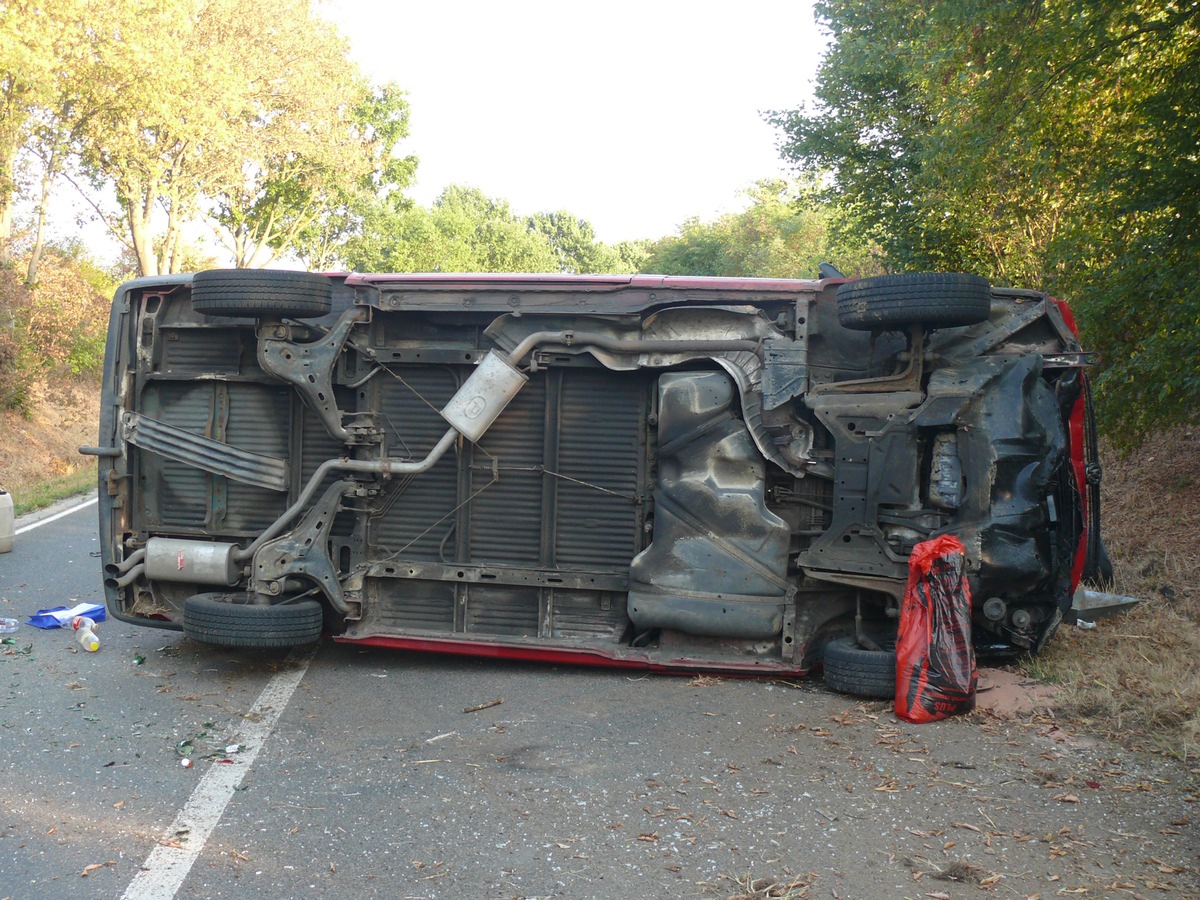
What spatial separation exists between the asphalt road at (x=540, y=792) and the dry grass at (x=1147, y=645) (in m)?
0.31

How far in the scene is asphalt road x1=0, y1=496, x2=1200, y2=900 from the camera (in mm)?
3602

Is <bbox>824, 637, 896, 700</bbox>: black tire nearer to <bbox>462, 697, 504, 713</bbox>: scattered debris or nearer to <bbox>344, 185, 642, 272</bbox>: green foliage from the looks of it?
<bbox>462, 697, 504, 713</bbox>: scattered debris

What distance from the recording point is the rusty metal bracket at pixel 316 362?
637 cm

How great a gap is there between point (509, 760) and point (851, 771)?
1535 mm

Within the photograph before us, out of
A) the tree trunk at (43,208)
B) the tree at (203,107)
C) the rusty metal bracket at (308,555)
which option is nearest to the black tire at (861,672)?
the rusty metal bracket at (308,555)

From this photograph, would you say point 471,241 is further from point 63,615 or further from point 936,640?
point 936,640

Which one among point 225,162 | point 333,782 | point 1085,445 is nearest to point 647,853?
point 333,782

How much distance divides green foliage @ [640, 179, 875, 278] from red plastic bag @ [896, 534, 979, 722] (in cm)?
3172

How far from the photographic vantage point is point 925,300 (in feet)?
19.0

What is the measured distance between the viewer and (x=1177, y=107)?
7977mm

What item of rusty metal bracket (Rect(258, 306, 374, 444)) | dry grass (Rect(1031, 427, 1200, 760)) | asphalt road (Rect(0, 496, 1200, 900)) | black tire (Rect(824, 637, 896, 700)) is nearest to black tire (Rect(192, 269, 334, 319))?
rusty metal bracket (Rect(258, 306, 374, 444))

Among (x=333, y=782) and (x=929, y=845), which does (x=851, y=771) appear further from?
(x=333, y=782)

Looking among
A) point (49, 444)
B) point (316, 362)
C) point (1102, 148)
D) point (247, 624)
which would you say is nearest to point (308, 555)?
point (247, 624)

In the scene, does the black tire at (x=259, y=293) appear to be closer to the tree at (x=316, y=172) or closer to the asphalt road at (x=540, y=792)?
the asphalt road at (x=540, y=792)
